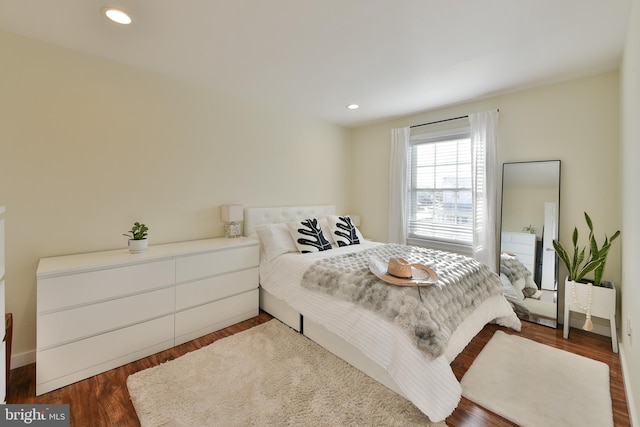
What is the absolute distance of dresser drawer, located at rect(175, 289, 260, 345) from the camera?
241cm

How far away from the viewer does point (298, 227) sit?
122 inches

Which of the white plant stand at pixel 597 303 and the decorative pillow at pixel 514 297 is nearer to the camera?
the white plant stand at pixel 597 303

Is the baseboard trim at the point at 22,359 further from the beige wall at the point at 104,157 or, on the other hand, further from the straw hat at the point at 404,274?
the straw hat at the point at 404,274

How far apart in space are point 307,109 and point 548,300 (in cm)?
351

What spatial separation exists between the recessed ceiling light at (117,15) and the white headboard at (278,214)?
1973 mm

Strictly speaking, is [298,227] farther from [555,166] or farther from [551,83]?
[551,83]

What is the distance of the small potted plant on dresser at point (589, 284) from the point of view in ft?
7.55

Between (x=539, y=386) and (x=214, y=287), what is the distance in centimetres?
266

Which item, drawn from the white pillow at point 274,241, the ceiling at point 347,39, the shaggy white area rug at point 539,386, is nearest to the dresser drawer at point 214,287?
the white pillow at point 274,241

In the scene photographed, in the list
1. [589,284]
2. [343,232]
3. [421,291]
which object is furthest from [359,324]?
[589,284]

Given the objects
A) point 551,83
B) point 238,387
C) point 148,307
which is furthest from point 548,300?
point 148,307

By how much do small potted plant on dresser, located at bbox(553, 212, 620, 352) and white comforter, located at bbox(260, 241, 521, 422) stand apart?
519mm

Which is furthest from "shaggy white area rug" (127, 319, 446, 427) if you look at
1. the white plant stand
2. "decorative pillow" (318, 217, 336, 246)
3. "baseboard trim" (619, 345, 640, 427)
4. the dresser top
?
the white plant stand

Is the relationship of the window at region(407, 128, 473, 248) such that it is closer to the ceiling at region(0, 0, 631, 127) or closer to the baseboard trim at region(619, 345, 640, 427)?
the ceiling at region(0, 0, 631, 127)
